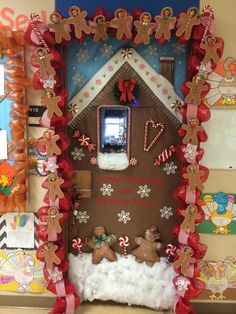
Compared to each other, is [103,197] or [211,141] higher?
[211,141]

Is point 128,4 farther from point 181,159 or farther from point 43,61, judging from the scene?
point 181,159

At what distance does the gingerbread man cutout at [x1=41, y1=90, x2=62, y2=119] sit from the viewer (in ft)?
6.10

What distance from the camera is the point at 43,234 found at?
2.00m

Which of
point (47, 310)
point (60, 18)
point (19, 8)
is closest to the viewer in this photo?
point (60, 18)

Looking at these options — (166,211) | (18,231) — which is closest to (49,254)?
(18,231)

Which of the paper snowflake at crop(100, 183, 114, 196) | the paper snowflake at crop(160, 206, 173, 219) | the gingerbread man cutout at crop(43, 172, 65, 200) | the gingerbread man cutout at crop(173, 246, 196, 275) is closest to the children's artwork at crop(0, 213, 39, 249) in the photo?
the gingerbread man cutout at crop(43, 172, 65, 200)

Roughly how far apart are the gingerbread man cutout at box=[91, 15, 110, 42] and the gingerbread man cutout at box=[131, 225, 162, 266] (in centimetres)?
119

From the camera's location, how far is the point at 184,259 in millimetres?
2004

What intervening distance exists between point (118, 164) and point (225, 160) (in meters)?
0.65

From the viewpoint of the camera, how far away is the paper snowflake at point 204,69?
6.02 ft

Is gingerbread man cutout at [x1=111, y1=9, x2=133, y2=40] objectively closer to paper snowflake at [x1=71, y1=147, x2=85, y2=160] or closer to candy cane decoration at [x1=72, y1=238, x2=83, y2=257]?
paper snowflake at [x1=71, y1=147, x2=85, y2=160]

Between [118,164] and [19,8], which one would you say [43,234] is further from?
[19,8]

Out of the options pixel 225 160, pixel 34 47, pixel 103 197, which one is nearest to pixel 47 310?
pixel 103 197

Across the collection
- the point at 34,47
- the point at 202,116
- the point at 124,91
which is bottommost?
the point at 202,116
